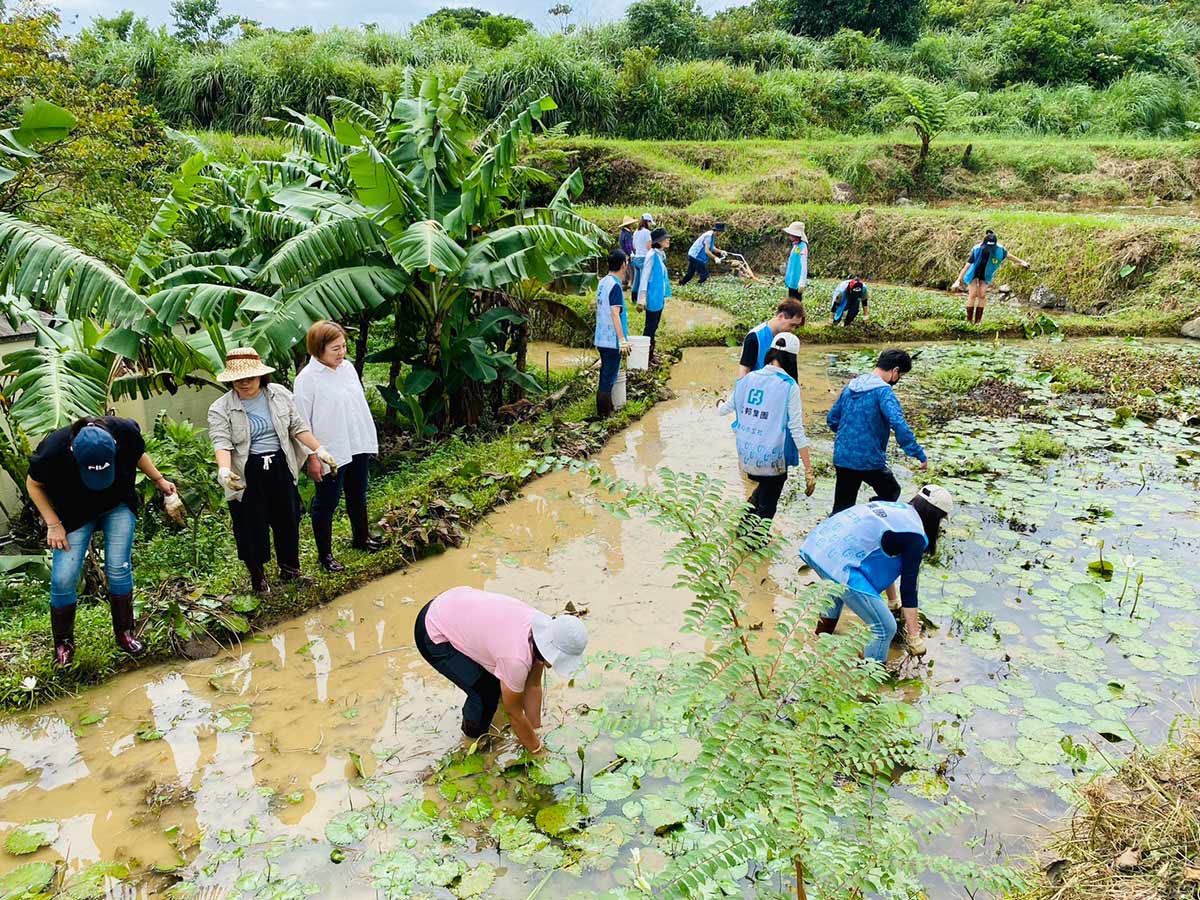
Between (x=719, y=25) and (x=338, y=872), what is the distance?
31701 mm

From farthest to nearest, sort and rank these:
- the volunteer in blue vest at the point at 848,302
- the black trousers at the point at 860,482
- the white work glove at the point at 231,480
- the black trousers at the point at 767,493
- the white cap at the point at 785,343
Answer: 1. the volunteer in blue vest at the point at 848,302
2. the white cap at the point at 785,343
3. the black trousers at the point at 767,493
4. the black trousers at the point at 860,482
5. the white work glove at the point at 231,480

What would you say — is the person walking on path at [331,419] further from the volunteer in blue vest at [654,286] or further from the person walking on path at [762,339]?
the volunteer in blue vest at [654,286]

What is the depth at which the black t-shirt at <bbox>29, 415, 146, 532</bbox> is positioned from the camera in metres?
4.46

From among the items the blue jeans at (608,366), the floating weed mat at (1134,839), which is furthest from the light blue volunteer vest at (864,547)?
the blue jeans at (608,366)

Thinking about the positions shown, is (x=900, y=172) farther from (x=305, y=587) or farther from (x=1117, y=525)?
(x=305, y=587)

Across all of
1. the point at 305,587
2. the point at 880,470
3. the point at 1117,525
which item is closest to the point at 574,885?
the point at 305,587

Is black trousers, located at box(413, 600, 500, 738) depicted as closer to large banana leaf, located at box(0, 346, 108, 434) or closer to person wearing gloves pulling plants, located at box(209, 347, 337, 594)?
person wearing gloves pulling plants, located at box(209, 347, 337, 594)

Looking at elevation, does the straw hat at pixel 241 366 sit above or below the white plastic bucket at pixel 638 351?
above

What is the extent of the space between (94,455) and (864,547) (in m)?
4.40

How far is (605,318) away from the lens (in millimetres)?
8727

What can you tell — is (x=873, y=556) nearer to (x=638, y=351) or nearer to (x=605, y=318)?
(x=605, y=318)

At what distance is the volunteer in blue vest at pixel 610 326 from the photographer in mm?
8531

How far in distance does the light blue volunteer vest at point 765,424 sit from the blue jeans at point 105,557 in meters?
4.15

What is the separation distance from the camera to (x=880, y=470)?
5711 millimetres
